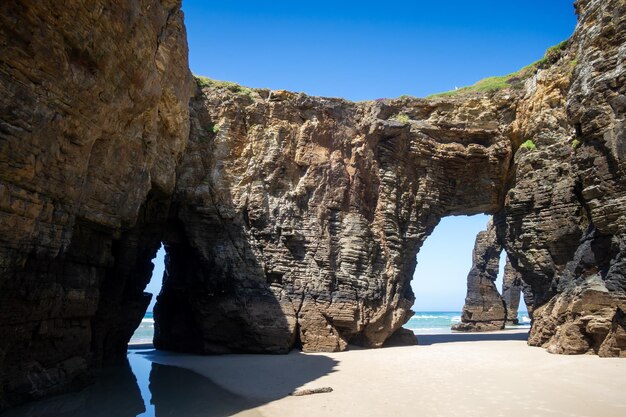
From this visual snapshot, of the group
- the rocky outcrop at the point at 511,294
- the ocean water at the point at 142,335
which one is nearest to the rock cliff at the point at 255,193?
the ocean water at the point at 142,335

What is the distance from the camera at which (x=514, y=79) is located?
73.9 feet

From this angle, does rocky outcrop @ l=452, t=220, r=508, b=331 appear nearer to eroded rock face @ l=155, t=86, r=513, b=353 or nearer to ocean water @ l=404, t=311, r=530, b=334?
ocean water @ l=404, t=311, r=530, b=334

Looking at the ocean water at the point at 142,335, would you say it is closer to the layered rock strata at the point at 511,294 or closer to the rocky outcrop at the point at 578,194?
the rocky outcrop at the point at 578,194

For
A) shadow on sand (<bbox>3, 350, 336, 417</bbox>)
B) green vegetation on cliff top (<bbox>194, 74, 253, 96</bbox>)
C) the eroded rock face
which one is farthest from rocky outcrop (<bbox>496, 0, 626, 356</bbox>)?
green vegetation on cliff top (<bbox>194, 74, 253, 96</bbox>)

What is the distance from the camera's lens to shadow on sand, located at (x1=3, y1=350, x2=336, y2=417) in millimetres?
8953

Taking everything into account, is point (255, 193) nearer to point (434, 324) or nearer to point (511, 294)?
point (511, 294)

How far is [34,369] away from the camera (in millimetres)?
9484

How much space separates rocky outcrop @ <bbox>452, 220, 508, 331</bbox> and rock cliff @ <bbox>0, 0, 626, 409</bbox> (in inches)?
730

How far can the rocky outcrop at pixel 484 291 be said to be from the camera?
38.8 meters

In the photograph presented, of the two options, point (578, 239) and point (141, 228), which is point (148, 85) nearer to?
point (141, 228)

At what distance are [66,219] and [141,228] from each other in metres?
7.59

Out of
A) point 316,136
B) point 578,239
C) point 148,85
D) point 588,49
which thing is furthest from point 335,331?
point 588,49

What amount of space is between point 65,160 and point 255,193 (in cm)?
1113

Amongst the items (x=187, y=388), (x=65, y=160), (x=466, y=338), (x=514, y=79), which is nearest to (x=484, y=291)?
(x=466, y=338)
